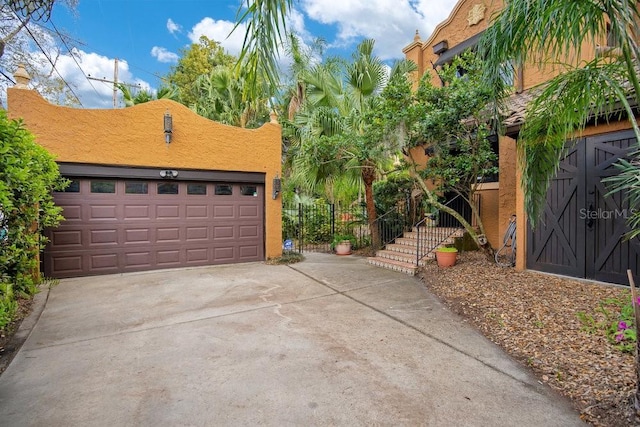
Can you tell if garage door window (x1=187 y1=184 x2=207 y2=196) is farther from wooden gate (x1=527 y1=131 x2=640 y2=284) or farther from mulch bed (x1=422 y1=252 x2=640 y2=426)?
wooden gate (x1=527 y1=131 x2=640 y2=284)

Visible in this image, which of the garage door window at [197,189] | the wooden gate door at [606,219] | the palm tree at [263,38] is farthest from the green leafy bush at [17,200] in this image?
the wooden gate door at [606,219]

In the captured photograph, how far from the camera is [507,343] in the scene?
3.33 meters

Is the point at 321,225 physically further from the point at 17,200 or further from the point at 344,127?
the point at 17,200

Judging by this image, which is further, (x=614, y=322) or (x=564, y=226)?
(x=564, y=226)

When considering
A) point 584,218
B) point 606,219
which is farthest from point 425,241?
point 606,219

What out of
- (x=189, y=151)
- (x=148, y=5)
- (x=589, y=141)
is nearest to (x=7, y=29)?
(x=148, y=5)

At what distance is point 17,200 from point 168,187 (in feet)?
10.7

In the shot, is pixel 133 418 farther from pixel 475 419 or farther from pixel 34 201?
pixel 34 201

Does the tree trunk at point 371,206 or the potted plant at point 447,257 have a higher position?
the tree trunk at point 371,206

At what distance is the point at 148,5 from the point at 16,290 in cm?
848

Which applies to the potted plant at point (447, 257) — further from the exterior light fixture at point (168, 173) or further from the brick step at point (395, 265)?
the exterior light fixture at point (168, 173)

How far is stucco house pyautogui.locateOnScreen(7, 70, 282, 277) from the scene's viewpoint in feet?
20.7

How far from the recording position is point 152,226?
712cm

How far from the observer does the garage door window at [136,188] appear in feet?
22.7
